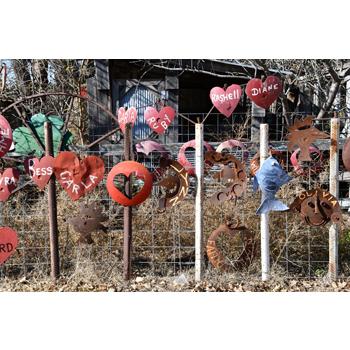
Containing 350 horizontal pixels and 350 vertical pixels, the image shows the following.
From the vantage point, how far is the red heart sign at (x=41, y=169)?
4.30 metres

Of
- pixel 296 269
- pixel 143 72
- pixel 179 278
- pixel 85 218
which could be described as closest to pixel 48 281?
pixel 85 218

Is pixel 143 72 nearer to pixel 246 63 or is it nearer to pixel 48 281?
pixel 246 63

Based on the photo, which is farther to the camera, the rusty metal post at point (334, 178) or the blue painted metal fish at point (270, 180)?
the rusty metal post at point (334, 178)

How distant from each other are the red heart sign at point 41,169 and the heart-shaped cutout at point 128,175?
592mm

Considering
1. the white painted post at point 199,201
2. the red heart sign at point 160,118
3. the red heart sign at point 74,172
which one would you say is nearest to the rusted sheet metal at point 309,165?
the white painted post at point 199,201

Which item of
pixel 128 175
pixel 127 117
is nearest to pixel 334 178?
pixel 128 175

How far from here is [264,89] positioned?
4531 mm

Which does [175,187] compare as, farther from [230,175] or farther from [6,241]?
[6,241]

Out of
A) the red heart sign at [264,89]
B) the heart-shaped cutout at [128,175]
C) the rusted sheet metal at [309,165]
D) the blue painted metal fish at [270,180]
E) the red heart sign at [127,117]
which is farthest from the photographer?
the rusted sheet metal at [309,165]

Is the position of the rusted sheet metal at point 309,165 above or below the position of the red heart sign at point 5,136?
below

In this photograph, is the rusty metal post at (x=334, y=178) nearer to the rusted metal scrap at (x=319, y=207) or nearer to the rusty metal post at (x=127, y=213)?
the rusted metal scrap at (x=319, y=207)

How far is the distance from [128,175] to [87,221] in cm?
66

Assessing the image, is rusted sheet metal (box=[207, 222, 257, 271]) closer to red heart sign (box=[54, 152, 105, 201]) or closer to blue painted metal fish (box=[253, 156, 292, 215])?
blue painted metal fish (box=[253, 156, 292, 215])

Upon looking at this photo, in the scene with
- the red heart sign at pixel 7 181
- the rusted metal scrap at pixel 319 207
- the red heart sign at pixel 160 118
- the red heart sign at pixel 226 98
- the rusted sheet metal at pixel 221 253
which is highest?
the red heart sign at pixel 226 98
